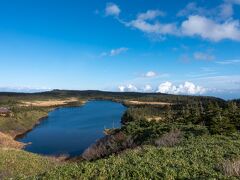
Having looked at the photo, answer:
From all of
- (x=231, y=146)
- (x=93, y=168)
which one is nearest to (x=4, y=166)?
(x=93, y=168)

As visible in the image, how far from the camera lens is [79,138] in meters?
108

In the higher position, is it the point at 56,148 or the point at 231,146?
the point at 231,146

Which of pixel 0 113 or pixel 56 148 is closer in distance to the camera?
pixel 56 148

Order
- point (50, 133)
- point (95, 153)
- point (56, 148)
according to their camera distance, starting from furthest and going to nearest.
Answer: point (50, 133)
point (56, 148)
point (95, 153)

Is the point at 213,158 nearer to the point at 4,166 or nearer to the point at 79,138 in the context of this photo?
the point at 4,166

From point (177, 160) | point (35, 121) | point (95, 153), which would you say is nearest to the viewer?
point (177, 160)

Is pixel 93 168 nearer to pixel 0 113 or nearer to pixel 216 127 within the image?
pixel 216 127

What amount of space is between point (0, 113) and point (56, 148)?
73.7 m

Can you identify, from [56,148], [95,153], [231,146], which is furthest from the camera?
[56,148]

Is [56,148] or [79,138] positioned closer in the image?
[56,148]

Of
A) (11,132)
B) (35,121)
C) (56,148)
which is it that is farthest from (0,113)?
(56,148)

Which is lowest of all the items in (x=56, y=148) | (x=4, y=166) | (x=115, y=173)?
(x=56, y=148)

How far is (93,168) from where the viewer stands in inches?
805

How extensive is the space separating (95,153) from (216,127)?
2038 cm
